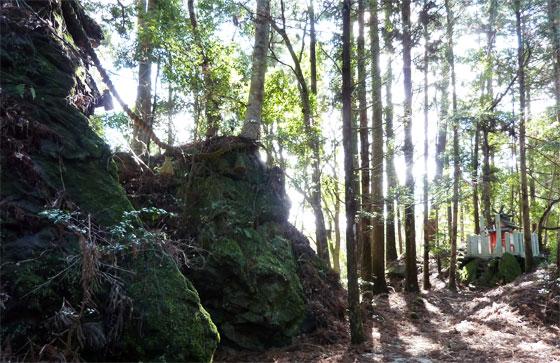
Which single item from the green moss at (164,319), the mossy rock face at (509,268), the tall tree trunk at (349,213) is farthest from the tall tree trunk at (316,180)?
the green moss at (164,319)

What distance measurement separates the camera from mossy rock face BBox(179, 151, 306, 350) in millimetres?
6957

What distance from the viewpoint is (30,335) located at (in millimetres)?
3562

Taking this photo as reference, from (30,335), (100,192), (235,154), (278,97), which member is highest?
(278,97)

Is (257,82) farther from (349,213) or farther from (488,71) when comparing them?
(488,71)

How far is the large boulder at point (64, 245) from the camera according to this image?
3.64 m

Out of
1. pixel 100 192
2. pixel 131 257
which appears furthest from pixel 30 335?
pixel 100 192

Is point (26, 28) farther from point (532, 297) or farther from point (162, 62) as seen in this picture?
point (532, 297)

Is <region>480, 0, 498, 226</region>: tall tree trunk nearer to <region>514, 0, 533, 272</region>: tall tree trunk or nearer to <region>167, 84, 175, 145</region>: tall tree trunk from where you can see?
<region>514, 0, 533, 272</region>: tall tree trunk

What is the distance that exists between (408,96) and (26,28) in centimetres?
1043

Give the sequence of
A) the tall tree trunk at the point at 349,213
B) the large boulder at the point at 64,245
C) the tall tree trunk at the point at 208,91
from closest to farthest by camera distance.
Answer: the large boulder at the point at 64,245
the tall tree trunk at the point at 349,213
the tall tree trunk at the point at 208,91

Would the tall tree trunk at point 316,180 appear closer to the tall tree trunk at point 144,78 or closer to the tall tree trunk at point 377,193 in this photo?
the tall tree trunk at point 377,193

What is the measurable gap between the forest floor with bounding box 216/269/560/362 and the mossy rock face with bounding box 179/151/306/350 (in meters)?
0.46

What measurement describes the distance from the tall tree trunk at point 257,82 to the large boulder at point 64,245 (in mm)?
4178

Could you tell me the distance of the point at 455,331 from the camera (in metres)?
8.83
